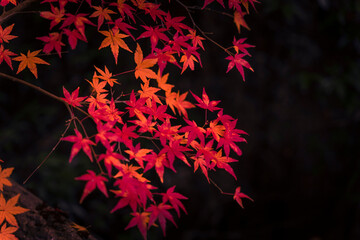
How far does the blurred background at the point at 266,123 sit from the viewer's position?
3713 millimetres

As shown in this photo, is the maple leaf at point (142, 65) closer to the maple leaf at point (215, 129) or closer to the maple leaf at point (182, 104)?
the maple leaf at point (182, 104)

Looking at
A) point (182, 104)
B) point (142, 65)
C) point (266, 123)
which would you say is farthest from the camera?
point (266, 123)

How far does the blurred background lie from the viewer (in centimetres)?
371

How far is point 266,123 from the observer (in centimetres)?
397

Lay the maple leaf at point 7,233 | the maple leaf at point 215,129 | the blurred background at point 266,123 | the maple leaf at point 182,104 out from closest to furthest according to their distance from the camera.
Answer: the maple leaf at point 182,104 < the maple leaf at point 7,233 < the maple leaf at point 215,129 < the blurred background at point 266,123

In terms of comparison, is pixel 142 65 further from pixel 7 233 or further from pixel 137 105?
pixel 7 233

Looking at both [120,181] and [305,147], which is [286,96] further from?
[120,181]

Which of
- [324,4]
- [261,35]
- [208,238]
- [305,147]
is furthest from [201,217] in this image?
[324,4]

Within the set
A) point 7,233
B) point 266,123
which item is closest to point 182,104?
point 7,233

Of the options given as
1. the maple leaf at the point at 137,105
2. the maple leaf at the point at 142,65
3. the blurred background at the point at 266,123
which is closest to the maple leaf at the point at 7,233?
the maple leaf at the point at 137,105

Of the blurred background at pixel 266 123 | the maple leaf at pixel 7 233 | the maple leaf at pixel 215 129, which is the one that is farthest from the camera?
the blurred background at pixel 266 123

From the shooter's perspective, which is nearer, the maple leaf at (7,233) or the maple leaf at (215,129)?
the maple leaf at (7,233)

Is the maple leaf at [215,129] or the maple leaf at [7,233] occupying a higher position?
the maple leaf at [215,129]

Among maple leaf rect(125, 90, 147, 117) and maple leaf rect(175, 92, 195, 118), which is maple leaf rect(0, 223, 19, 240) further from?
maple leaf rect(175, 92, 195, 118)
